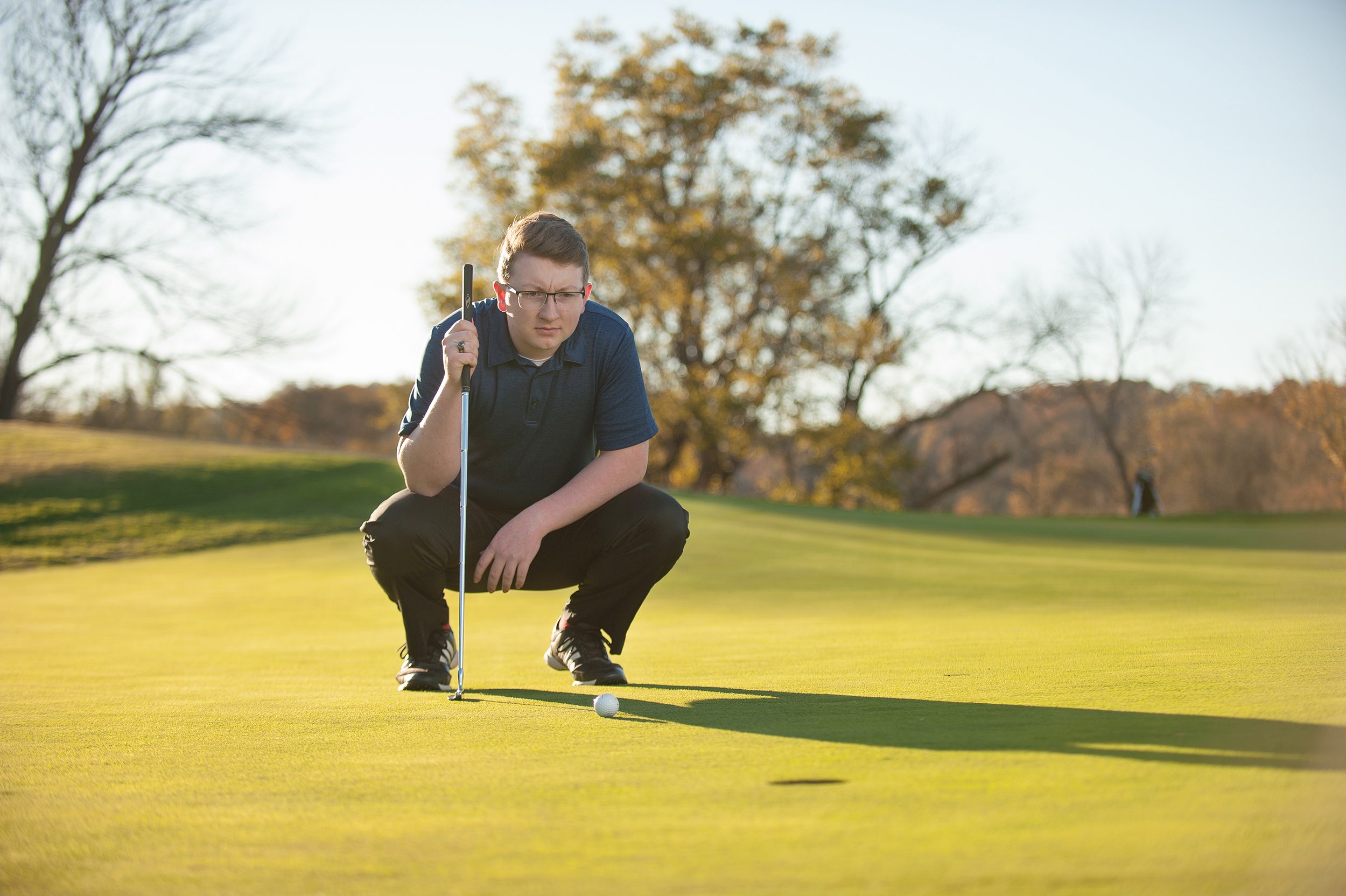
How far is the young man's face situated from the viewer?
329cm

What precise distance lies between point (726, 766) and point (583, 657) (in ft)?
5.45

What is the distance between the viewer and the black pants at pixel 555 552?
3.45 m

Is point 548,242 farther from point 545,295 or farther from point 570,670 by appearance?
point 570,670

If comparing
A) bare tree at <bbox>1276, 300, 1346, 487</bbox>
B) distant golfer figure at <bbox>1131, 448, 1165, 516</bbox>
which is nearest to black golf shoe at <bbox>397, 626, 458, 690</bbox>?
bare tree at <bbox>1276, 300, 1346, 487</bbox>

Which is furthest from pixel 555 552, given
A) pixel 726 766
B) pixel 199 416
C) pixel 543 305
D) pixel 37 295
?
pixel 37 295

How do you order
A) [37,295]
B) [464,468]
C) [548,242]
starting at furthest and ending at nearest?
[37,295] < [464,468] < [548,242]

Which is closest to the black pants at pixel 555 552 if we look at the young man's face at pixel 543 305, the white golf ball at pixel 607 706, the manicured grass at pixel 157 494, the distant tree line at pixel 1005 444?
the young man's face at pixel 543 305

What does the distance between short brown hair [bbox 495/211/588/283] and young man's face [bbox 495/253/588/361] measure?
0.05 ft

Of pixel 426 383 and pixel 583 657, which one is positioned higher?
pixel 426 383

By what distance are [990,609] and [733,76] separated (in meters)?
25.8

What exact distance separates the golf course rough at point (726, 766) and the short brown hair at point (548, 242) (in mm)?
1269

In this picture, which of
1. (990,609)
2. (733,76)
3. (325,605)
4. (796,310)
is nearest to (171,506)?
(325,605)

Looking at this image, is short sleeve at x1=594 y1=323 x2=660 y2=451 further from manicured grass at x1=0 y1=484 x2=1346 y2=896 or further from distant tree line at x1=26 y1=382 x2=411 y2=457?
distant tree line at x1=26 y1=382 x2=411 y2=457

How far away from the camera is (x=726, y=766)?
196 cm
